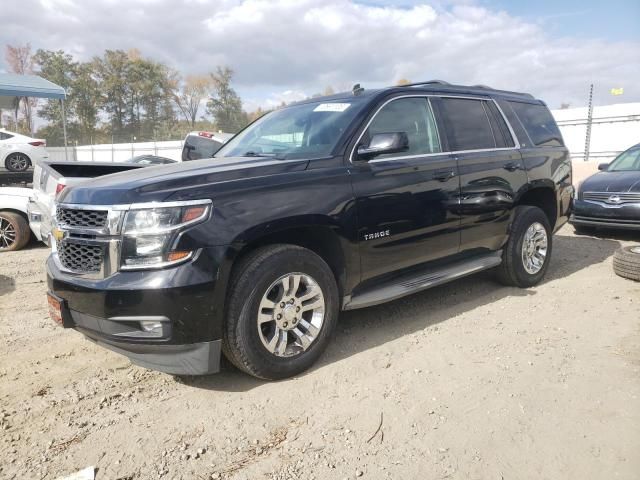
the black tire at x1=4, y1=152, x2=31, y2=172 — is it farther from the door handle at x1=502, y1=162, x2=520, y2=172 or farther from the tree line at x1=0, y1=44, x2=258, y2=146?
the tree line at x1=0, y1=44, x2=258, y2=146

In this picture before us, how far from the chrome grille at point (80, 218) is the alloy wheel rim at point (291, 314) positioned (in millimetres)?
1049

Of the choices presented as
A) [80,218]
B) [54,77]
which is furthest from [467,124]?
[54,77]

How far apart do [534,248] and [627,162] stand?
461cm

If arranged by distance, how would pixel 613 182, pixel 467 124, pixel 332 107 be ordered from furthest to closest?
pixel 613 182, pixel 467 124, pixel 332 107

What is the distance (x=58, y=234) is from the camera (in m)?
3.06

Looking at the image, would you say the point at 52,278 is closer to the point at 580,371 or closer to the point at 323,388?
the point at 323,388

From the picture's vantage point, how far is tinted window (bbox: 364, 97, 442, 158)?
12.3 ft

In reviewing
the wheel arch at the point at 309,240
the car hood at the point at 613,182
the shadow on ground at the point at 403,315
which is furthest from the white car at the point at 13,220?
the car hood at the point at 613,182

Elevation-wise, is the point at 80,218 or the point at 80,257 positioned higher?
the point at 80,218

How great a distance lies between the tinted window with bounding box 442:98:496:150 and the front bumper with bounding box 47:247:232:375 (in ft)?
8.46

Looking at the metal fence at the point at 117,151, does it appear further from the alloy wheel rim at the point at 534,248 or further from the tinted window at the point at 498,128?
the alloy wheel rim at the point at 534,248

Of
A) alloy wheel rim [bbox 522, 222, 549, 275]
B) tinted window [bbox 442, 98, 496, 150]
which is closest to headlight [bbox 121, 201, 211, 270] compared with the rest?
tinted window [bbox 442, 98, 496, 150]

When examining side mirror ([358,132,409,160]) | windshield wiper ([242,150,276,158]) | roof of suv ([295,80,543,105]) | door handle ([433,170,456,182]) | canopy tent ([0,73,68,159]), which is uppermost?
canopy tent ([0,73,68,159])

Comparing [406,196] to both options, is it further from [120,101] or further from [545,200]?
[120,101]
